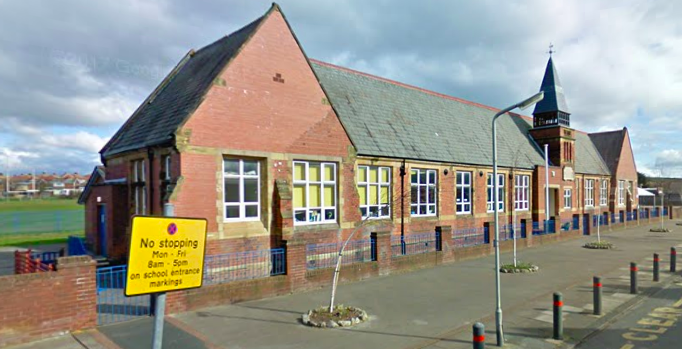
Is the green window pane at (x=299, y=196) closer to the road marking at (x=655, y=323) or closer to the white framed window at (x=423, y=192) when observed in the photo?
the white framed window at (x=423, y=192)

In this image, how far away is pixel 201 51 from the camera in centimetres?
1880

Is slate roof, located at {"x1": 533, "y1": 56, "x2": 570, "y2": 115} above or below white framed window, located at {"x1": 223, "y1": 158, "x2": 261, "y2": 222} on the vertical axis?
above

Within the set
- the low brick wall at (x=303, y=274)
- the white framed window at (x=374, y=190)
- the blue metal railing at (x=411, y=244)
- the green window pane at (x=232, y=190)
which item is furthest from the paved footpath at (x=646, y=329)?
the green window pane at (x=232, y=190)

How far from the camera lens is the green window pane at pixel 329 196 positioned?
1617cm

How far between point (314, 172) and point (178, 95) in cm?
575

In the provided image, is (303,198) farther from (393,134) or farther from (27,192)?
(27,192)

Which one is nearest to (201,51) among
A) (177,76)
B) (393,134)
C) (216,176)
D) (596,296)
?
(177,76)

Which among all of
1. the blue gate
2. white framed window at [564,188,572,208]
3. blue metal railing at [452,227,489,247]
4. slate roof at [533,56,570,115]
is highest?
slate roof at [533,56,570,115]

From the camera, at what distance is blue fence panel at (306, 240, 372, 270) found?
14.6 meters

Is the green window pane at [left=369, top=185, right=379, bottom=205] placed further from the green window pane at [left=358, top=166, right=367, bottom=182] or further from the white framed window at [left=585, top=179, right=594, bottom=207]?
the white framed window at [left=585, top=179, right=594, bottom=207]

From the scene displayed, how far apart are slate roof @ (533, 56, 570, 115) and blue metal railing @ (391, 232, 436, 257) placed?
21.3 meters

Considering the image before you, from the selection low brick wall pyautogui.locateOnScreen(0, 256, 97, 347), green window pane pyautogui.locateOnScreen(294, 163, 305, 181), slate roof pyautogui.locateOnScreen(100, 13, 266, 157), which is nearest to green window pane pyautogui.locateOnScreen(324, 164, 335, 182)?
green window pane pyautogui.locateOnScreen(294, 163, 305, 181)

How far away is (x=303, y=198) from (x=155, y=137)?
5554 mm

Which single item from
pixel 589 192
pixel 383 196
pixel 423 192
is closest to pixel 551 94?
pixel 589 192
